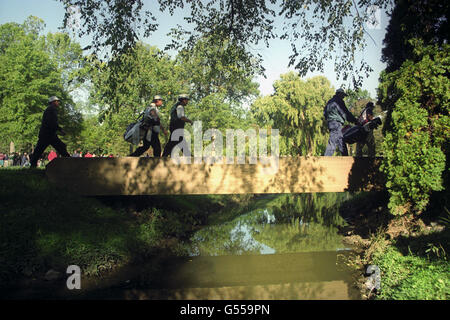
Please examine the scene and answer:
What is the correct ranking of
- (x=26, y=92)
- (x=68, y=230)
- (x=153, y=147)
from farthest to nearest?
(x=26, y=92)
(x=153, y=147)
(x=68, y=230)

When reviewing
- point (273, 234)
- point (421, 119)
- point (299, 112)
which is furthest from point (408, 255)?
point (299, 112)

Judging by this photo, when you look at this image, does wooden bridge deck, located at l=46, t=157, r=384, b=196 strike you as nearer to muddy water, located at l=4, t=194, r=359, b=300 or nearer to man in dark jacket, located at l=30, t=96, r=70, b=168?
man in dark jacket, located at l=30, t=96, r=70, b=168

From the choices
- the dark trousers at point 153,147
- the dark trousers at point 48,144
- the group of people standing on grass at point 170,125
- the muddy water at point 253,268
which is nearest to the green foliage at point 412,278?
the muddy water at point 253,268

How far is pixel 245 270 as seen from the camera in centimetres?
845

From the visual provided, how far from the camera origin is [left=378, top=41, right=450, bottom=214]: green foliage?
7.70 metres

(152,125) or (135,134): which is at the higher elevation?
(152,125)

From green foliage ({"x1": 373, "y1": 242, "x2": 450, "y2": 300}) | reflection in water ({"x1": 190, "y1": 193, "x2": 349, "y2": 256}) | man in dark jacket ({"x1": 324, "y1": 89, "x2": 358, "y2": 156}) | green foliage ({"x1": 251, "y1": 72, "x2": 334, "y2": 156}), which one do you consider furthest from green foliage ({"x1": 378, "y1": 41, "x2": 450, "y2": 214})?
green foliage ({"x1": 251, "y1": 72, "x2": 334, "y2": 156})

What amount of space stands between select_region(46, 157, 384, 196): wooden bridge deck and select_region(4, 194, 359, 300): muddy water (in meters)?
1.84

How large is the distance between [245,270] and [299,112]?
752 inches

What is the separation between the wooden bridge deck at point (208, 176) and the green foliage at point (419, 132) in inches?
66.1

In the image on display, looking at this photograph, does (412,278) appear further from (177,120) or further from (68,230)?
(68,230)
